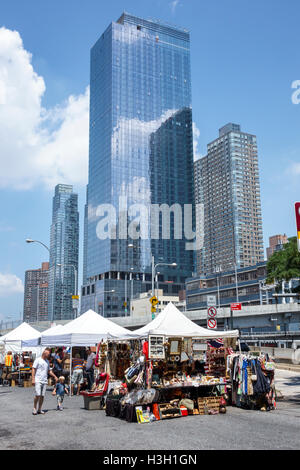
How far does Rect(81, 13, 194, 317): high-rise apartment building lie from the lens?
157 m

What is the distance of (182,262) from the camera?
172m

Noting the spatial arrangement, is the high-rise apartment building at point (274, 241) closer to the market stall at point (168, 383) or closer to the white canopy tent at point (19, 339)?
the white canopy tent at point (19, 339)

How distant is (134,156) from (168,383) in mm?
156104

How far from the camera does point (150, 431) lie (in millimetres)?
10703

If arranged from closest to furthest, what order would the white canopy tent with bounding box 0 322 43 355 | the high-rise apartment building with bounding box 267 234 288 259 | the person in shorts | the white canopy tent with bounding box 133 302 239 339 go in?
the white canopy tent with bounding box 133 302 239 339
the person in shorts
the white canopy tent with bounding box 0 322 43 355
the high-rise apartment building with bounding box 267 234 288 259

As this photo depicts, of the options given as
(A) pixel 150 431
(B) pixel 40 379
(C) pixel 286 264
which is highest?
(C) pixel 286 264

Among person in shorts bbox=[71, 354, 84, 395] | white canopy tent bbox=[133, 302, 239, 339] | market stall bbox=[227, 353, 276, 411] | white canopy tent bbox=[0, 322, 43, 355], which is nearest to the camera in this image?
market stall bbox=[227, 353, 276, 411]

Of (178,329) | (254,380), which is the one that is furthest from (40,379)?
(254,380)

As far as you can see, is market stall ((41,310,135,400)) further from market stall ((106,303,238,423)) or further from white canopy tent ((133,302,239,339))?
market stall ((106,303,238,423))

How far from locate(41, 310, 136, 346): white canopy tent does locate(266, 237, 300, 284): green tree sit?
1102 centimetres

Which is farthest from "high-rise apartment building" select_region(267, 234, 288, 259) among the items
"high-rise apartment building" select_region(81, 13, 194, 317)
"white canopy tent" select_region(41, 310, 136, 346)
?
"white canopy tent" select_region(41, 310, 136, 346)

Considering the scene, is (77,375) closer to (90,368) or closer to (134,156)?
(90,368)

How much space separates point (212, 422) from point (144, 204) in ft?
505

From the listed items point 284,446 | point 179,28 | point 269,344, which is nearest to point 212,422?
point 284,446
